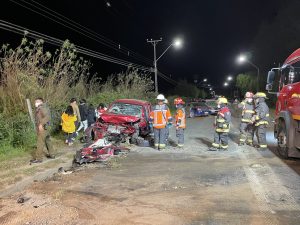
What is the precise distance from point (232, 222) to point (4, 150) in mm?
7865

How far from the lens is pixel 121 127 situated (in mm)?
13211

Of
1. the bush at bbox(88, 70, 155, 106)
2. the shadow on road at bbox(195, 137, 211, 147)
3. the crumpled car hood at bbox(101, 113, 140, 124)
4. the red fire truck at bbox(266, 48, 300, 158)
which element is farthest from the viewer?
the bush at bbox(88, 70, 155, 106)

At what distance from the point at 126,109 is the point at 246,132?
4.40 meters

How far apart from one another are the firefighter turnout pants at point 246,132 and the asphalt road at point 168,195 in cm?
306

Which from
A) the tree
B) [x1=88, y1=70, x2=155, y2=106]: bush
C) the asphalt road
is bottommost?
the asphalt road

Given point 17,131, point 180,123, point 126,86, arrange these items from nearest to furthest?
point 17,131, point 180,123, point 126,86

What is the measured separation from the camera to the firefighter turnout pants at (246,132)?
44.8 ft

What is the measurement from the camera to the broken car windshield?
1452 centimetres

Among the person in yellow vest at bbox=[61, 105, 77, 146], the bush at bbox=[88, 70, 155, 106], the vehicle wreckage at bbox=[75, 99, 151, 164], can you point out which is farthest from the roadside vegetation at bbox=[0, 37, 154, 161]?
the bush at bbox=[88, 70, 155, 106]

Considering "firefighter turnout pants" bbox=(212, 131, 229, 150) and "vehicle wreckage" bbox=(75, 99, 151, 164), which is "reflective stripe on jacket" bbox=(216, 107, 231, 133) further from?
"vehicle wreckage" bbox=(75, 99, 151, 164)

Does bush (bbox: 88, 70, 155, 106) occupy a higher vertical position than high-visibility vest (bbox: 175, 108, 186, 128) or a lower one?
higher

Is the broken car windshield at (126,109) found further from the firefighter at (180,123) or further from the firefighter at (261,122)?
the firefighter at (261,122)

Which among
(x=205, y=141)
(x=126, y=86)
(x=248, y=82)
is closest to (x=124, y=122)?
(x=205, y=141)

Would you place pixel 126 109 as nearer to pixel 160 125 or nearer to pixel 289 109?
pixel 160 125
